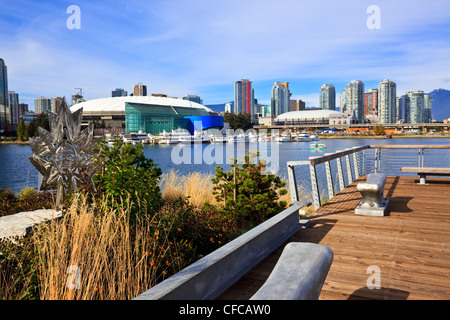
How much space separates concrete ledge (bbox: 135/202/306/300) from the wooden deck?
91 mm

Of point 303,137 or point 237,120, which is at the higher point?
point 237,120

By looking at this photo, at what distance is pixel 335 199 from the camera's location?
6.55 metres

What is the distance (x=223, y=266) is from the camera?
8.96 ft

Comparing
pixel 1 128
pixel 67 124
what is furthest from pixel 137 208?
pixel 1 128

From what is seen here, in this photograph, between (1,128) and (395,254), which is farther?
(1,128)

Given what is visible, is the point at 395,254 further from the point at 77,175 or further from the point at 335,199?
the point at 77,175

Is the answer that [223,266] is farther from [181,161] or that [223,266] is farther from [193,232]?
[181,161]

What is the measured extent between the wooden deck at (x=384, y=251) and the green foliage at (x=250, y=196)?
4.10ft

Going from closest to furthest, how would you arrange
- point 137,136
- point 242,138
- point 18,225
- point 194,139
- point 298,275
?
point 298,275 < point 18,225 < point 137,136 < point 194,139 < point 242,138

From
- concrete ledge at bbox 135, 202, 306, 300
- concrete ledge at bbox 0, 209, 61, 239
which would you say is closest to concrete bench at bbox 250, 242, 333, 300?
concrete ledge at bbox 135, 202, 306, 300

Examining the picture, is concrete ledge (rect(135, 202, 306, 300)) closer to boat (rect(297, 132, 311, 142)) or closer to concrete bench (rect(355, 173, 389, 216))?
concrete bench (rect(355, 173, 389, 216))

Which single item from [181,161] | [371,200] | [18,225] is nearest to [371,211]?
[371,200]

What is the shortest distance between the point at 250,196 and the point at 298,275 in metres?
5.12
